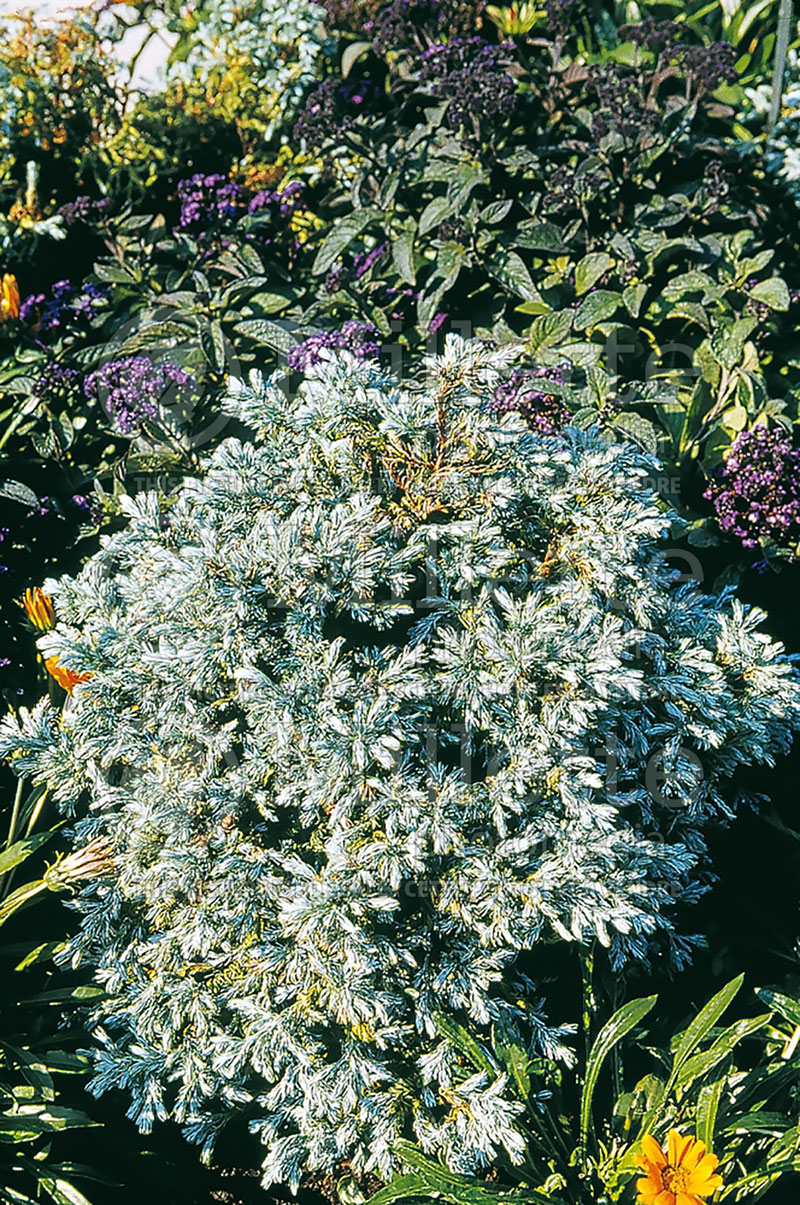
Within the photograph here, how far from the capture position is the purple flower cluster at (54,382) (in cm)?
324

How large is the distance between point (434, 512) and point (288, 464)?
13.3 inches

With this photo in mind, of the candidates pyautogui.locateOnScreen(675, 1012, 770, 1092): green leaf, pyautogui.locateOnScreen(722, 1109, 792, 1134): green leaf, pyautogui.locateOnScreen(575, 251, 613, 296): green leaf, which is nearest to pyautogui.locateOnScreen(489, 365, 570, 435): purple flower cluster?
pyautogui.locateOnScreen(575, 251, 613, 296): green leaf

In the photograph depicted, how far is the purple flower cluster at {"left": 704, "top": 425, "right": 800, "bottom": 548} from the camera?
2.80m

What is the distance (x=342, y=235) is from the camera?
352cm

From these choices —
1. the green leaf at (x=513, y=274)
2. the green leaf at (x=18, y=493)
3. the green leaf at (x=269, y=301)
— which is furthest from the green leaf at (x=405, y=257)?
the green leaf at (x=18, y=493)

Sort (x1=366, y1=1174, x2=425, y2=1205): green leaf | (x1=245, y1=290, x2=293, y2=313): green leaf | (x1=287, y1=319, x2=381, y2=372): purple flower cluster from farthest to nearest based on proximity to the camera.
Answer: (x1=245, y1=290, x2=293, y2=313): green leaf, (x1=287, y1=319, x2=381, y2=372): purple flower cluster, (x1=366, y1=1174, x2=425, y2=1205): green leaf

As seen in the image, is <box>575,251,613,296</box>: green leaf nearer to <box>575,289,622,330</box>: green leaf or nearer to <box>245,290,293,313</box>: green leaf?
<box>575,289,622,330</box>: green leaf

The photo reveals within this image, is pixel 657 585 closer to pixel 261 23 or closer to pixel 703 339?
pixel 703 339

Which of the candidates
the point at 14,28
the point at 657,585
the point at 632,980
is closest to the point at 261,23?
the point at 14,28

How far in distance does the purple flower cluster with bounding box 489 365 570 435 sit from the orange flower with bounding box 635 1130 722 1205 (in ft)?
5.42

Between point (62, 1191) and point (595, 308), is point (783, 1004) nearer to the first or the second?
point (62, 1191)

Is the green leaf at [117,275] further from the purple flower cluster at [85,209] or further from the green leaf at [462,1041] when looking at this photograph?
the green leaf at [462,1041]

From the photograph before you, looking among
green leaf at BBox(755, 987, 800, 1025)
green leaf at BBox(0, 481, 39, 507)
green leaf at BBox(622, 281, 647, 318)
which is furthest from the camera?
green leaf at BBox(622, 281, 647, 318)

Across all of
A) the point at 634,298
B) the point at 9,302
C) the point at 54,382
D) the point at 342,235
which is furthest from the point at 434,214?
the point at 9,302
